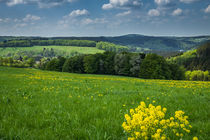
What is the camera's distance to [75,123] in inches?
151

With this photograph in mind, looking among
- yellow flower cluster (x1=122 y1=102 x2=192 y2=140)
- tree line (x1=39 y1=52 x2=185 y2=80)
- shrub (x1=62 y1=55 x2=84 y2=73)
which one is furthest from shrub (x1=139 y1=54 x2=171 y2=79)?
yellow flower cluster (x1=122 y1=102 x2=192 y2=140)

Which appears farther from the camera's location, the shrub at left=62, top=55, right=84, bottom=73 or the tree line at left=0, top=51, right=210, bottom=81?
the shrub at left=62, top=55, right=84, bottom=73

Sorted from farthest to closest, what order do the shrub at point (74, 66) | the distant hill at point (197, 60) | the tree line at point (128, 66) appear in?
1. the distant hill at point (197, 60)
2. the shrub at point (74, 66)
3. the tree line at point (128, 66)

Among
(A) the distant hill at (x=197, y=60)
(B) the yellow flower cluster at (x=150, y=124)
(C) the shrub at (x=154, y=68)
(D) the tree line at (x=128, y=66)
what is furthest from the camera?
(A) the distant hill at (x=197, y=60)

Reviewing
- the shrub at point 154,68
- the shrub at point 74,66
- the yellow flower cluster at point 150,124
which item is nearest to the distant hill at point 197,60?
the shrub at point 154,68

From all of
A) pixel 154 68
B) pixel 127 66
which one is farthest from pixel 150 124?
pixel 127 66

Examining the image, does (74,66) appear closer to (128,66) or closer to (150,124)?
(128,66)

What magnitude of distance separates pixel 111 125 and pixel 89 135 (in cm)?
80

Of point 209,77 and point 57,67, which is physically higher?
point 57,67

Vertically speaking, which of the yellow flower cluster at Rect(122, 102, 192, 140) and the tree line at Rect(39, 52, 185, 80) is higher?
the yellow flower cluster at Rect(122, 102, 192, 140)

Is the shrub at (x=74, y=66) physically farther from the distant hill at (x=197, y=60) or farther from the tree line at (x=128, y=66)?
the distant hill at (x=197, y=60)

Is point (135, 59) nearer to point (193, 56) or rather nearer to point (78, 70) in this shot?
point (78, 70)

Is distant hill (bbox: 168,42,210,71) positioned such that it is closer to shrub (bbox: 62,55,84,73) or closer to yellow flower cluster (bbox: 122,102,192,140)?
shrub (bbox: 62,55,84,73)

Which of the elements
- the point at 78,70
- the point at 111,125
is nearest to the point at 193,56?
the point at 78,70
